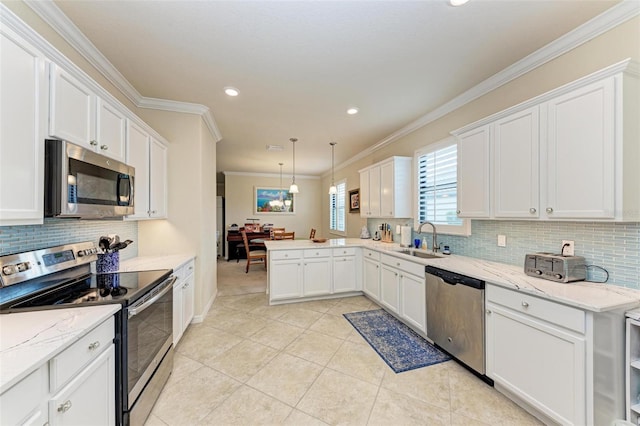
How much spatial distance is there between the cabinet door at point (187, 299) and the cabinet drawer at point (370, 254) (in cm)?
248

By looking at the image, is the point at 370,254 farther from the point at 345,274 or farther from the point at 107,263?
the point at 107,263

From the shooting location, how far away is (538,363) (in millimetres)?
1622

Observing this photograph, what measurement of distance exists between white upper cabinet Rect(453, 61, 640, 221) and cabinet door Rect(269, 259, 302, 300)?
2.49 m

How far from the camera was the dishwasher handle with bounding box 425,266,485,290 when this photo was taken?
80.4 inches

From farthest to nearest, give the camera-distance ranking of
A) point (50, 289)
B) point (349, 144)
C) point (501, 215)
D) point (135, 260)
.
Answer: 1. point (349, 144)
2. point (135, 260)
3. point (501, 215)
4. point (50, 289)

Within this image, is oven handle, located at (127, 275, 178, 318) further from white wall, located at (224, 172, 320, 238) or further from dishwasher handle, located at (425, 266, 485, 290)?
white wall, located at (224, 172, 320, 238)

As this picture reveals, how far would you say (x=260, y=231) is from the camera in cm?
749

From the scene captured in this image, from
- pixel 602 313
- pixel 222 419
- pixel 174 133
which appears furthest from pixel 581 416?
pixel 174 133

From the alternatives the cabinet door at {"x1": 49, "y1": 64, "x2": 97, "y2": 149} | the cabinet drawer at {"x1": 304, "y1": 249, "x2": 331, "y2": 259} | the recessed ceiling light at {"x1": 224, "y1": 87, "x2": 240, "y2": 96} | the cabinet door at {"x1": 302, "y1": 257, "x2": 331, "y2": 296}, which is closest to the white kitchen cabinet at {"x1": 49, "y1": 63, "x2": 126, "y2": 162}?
the cabinet door at {"x1": 49, "y1": 64, "x2": 97, "y2": 149}

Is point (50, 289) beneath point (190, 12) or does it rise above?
beneath

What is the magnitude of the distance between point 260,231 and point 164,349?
5.53 metres

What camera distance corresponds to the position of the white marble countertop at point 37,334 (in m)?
0.84

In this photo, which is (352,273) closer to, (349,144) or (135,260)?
(349,144)

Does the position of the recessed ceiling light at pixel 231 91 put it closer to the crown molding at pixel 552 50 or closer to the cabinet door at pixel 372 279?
the crown molding at pixel 552 50
